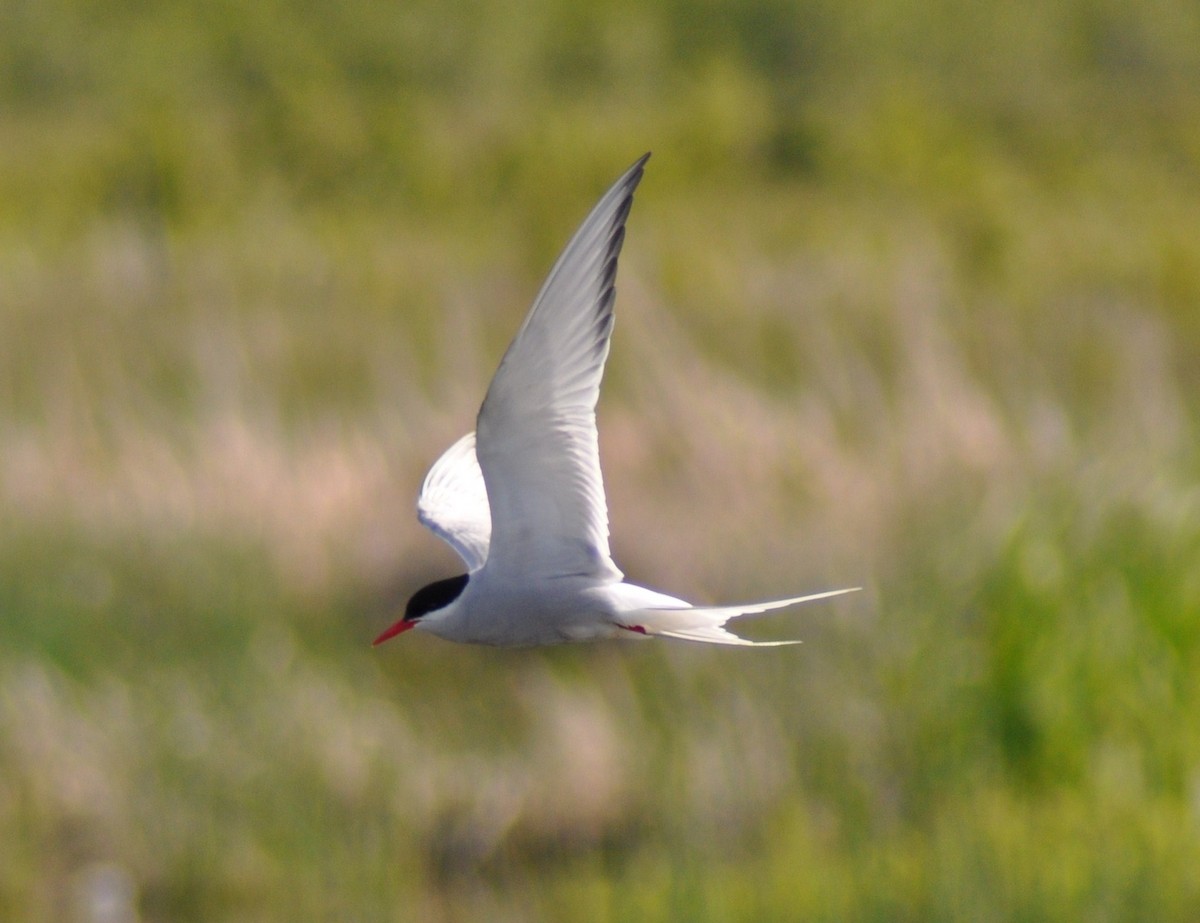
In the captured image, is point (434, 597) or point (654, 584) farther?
point (654, 584)

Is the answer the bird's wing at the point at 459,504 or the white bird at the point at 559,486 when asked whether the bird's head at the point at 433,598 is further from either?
the bird's wing at the point at 459,504

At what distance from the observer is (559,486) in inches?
39.8

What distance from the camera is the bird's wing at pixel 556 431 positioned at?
3.23ft

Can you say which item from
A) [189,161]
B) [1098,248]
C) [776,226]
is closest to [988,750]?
[1098,248]

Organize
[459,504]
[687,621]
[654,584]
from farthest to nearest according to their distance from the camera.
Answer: [654,584], [459,504], [687,621]

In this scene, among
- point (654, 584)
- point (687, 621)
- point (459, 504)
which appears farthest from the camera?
point (654, 584)

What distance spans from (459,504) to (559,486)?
0.42 metres

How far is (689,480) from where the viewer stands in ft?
18.0

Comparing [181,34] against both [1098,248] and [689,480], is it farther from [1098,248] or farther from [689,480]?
[689,480]

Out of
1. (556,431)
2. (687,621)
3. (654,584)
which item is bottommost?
(654,584)

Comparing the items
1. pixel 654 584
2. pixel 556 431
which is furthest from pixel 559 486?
pixel 654 584

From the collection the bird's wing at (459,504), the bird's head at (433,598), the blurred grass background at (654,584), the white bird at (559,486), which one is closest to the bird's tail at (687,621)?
the white bird at (559,486)

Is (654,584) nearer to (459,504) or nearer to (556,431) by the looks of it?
(459,504)

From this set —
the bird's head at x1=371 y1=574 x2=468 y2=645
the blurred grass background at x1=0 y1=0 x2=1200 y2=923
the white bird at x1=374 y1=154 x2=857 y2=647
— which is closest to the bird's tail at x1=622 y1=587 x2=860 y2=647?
the white bird at x1=374 y1=154 x2=857 y2=647
